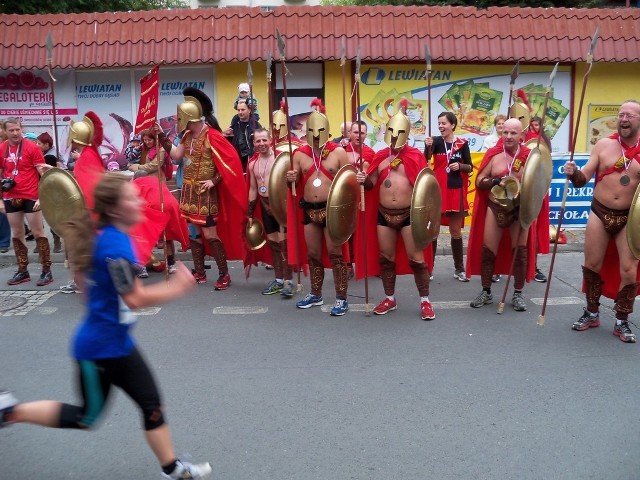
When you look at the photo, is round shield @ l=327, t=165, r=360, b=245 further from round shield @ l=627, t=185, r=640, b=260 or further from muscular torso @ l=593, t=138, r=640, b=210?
round shield @ l=627, t=185, r=640, b=260

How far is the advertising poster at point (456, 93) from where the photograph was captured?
33.9 feet

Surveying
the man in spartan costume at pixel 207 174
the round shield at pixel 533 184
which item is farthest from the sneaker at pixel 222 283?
the round shield at pixel 533 184

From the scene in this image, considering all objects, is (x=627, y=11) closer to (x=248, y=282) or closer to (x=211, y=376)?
(x=248, y=282)

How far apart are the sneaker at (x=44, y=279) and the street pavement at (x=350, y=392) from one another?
2.32 feet

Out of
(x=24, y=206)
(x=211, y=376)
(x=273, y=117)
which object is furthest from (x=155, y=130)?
(x=211, y=376)

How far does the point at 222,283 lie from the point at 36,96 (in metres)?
5.71

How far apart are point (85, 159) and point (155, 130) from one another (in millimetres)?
785

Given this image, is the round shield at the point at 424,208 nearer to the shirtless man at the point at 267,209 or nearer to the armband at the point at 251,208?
the shirtless man at the point at 267,209

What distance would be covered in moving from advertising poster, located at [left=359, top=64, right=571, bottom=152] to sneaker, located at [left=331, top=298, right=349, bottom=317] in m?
5.21

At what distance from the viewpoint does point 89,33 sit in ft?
32.8

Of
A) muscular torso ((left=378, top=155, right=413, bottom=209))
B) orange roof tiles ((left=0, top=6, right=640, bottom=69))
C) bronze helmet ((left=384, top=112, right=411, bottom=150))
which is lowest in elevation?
muscular torso ((left=378, top=155, right=413, bottom=209))

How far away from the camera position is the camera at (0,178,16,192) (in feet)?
21.7

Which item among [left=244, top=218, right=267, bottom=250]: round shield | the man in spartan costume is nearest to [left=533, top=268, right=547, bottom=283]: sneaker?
[left=244, top=218, right=267, bottom=250]: round shield

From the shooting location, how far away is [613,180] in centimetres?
489
